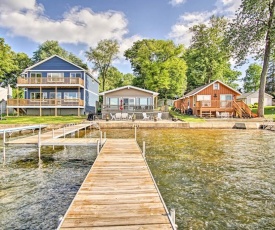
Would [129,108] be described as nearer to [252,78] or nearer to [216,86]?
[216,86]

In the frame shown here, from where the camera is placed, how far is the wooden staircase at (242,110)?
27842 millimetres

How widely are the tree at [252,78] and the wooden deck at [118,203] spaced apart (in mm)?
68834

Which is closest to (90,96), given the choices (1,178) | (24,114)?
(24,114)

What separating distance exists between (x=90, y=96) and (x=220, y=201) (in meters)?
32.6

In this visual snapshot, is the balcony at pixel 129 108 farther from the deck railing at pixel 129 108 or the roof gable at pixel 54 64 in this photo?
the roof gable at pixel 54 64

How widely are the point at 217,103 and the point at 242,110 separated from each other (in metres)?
3.07

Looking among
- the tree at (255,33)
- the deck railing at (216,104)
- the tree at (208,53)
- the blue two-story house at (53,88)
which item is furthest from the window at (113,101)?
the tree at (208,53)

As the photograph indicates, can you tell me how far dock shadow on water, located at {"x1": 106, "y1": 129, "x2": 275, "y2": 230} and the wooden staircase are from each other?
16773 mm

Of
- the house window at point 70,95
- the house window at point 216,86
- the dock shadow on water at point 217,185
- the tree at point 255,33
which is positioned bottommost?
the dock shadow on water at point 217,185

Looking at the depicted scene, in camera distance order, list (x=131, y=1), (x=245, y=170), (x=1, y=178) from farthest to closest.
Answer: (x=131, y=1) < (x=245, y=170) < (x=1, y=178)

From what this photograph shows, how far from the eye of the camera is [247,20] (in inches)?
1101

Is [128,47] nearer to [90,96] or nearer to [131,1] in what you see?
[90,96]

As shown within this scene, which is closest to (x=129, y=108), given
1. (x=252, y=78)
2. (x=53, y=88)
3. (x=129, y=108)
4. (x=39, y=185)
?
(x=129, y=108)

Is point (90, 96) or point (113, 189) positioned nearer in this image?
point (113, 189)
